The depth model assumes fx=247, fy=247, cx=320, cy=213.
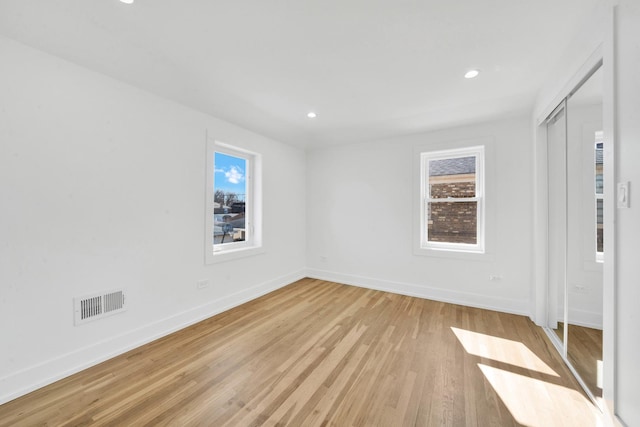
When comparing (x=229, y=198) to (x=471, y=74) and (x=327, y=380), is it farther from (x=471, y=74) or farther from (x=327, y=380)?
(x=471, y=74)

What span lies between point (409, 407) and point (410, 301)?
2.08 metres

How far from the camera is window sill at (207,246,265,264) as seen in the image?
313 cm

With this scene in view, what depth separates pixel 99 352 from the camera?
2133 mm

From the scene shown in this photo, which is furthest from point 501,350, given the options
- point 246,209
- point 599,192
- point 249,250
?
point 246,209

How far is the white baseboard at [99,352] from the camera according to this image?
1747 mm

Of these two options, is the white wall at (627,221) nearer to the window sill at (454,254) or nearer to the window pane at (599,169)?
the window pane at (599,169)

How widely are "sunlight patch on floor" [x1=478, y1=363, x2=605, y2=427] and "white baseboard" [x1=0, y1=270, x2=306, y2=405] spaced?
2.92m

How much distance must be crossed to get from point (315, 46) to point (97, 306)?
9.36 ft

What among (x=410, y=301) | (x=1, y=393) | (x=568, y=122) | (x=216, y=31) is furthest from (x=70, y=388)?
(x=568, y=122)

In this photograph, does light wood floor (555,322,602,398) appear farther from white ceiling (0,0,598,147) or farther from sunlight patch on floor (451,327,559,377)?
white ceiling (0,0,598,147)

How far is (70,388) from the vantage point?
71.7 inches

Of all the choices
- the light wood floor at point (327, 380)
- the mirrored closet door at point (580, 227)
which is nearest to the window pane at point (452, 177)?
the mirrored closet door at point (580, 227)

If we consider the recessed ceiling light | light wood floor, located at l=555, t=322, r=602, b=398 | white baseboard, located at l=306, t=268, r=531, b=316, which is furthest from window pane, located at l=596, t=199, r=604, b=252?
white baseboard, located at l=306, t=268, r=531, b=316

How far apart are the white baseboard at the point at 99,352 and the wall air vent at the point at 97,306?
238 mm
